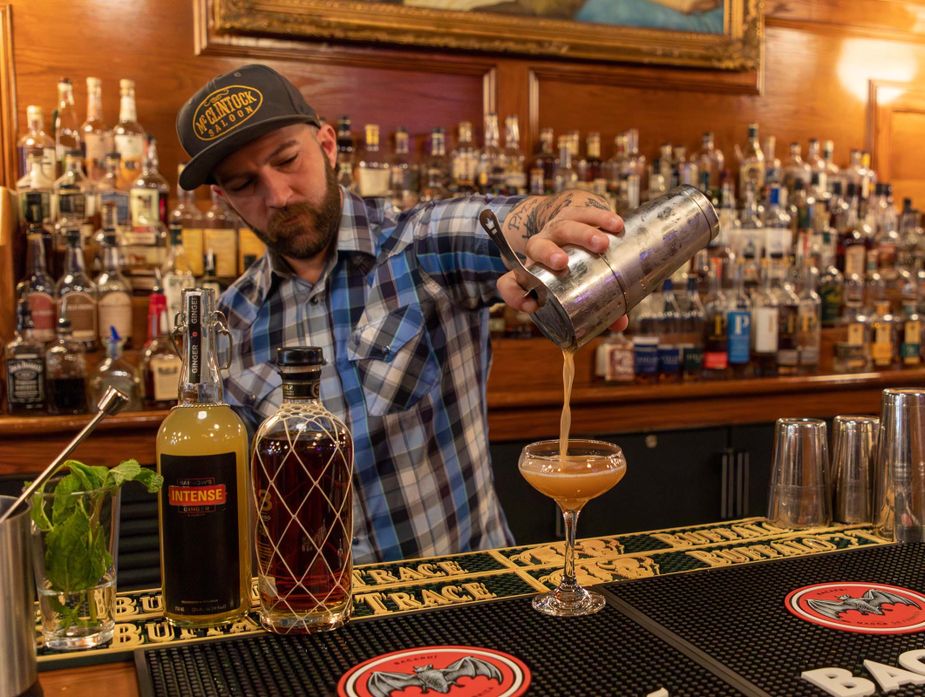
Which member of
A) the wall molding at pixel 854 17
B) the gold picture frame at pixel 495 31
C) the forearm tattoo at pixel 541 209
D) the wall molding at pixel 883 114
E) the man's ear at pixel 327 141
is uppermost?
the wall molding at pixel 854 17

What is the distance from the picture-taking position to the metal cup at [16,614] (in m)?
0.74

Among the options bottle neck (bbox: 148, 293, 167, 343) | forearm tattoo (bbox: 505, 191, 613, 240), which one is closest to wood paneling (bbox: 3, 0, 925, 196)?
bottle neck (bbox: 148, 293, 167, 343)

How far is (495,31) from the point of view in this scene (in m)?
2.92

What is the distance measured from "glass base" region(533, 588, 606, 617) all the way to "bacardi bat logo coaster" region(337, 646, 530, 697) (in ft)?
0.40

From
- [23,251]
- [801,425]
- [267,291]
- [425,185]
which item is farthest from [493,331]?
[801,425]

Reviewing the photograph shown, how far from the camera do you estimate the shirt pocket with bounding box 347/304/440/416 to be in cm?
157

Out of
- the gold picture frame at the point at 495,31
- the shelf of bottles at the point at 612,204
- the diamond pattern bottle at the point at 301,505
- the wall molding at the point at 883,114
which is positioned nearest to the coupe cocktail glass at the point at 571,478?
the diamond pattern bottle at the point at 301,505

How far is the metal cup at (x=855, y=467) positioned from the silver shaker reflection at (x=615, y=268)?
0.41 meters

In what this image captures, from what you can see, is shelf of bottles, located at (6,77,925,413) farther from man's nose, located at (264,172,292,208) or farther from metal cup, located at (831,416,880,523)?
metal cup, located at (831,416,880,523)

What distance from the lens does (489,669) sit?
82cm

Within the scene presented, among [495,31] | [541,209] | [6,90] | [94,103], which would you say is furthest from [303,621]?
[495,31]

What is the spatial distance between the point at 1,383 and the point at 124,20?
1.08 meters

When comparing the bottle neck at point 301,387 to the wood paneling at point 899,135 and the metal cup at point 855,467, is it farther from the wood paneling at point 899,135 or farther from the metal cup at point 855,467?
the wood paneling at point 899,135

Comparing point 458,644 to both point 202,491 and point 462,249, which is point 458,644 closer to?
point 202,491
